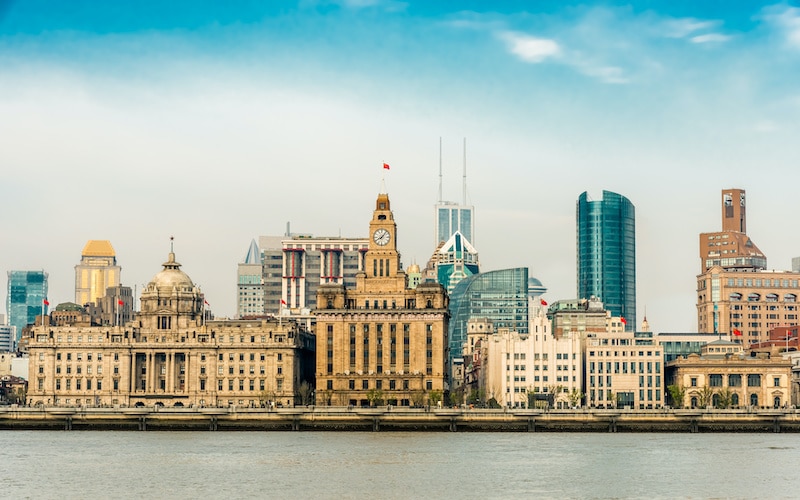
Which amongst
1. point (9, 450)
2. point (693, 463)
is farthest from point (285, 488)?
point (9, 450)

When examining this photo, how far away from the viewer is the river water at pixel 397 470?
5408 inches

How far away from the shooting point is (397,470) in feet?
515

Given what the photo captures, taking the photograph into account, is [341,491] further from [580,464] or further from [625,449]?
[625,449]

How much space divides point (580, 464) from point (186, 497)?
4896 cm

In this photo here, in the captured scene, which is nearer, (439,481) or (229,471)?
(439,481)

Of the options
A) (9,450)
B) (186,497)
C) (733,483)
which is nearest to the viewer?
(186,497)

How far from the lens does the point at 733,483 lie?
478 feet

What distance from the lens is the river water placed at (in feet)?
451

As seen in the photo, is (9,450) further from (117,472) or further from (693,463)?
(693,463)

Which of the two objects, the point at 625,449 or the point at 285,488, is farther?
the point at 625,449

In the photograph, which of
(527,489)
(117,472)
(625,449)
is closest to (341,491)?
(527,489)

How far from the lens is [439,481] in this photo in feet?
480

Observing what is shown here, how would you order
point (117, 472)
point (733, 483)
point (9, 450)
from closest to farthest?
point (733, 483)
point (117, 472)
point (9, 450)

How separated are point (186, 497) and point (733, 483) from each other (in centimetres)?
4925
